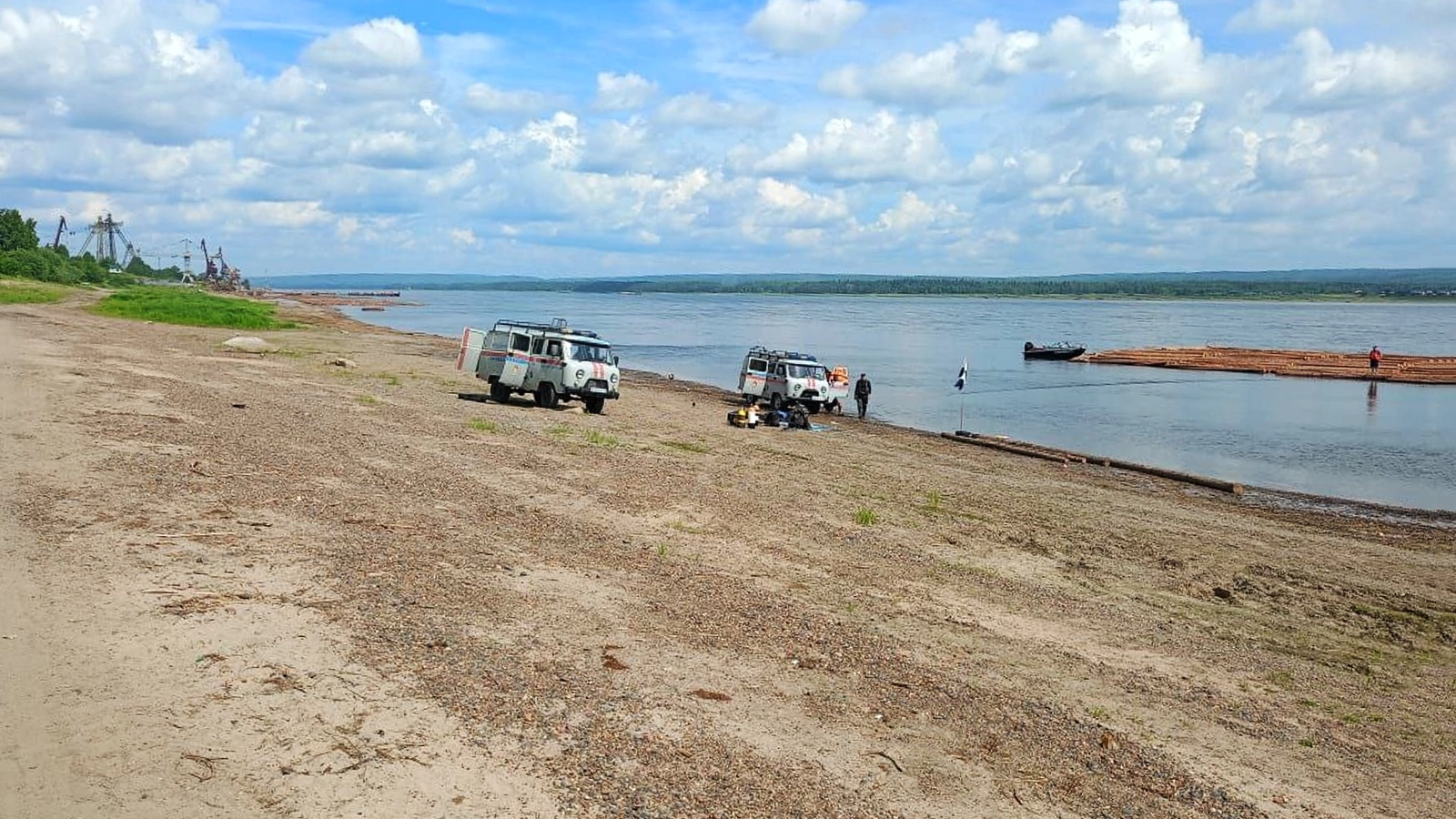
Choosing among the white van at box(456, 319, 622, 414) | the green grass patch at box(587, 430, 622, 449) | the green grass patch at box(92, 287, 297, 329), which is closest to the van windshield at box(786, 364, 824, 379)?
the white van at box(456, 319, 622, 414)

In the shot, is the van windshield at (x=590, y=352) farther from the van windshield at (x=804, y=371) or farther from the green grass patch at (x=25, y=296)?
the green grass patch at (x=25, y=296)

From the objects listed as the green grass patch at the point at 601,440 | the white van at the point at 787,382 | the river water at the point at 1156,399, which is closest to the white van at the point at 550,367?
the river water at the point at 1156,399

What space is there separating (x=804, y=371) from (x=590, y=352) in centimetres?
1037

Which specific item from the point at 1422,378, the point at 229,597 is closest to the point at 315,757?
the point at 229,597

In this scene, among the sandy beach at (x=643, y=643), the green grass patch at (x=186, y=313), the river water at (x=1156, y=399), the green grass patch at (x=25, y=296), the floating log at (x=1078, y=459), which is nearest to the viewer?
the sandy beach at (x=643, y=643)

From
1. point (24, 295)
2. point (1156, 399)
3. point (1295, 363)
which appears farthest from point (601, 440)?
point (1295, 363)

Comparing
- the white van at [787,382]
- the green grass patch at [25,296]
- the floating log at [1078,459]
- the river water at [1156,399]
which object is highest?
the green grass patch at [25,296]

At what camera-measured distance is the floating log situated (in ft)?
91.1

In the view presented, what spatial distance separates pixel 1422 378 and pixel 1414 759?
221 ft

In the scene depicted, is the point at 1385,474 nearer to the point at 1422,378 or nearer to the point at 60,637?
the point at 60,637

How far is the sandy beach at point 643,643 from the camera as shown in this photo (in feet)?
23.4

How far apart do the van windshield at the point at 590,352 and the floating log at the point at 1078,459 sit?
36.4 ft

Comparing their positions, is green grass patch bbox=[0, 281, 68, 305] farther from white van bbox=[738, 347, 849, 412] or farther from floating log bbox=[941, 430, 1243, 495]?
floating log bbox=[941, 430, 1243, 495]

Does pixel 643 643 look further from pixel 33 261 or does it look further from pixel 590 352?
pixel 33 261
